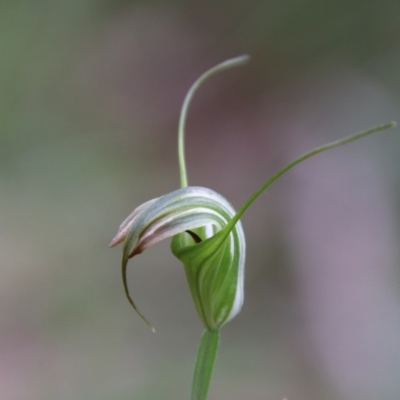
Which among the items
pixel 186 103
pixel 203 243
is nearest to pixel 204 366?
pixel 203 243

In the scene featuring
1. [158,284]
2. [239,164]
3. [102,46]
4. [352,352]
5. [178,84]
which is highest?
[102,46]

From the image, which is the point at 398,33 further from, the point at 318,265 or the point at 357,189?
the point at 318,265

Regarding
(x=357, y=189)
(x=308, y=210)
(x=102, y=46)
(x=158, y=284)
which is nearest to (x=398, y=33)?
(x=357, y=189)

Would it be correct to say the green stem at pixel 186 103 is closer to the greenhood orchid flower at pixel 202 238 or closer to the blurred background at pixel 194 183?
the greenhood orchid flower at pixel 202 238

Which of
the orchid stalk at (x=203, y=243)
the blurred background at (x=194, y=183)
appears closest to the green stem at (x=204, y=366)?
the orchid stalk at (x=203, y=243)

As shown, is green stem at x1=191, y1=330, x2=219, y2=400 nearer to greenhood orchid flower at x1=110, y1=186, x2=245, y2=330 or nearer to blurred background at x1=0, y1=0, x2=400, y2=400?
greenhood orchid flower at x1=110, y1=186, x2=245, y2=330

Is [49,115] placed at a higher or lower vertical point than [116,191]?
higher

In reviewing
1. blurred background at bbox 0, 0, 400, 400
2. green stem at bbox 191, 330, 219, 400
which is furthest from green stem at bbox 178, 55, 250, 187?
blurred background at bbox 0, 0, 400, 400
